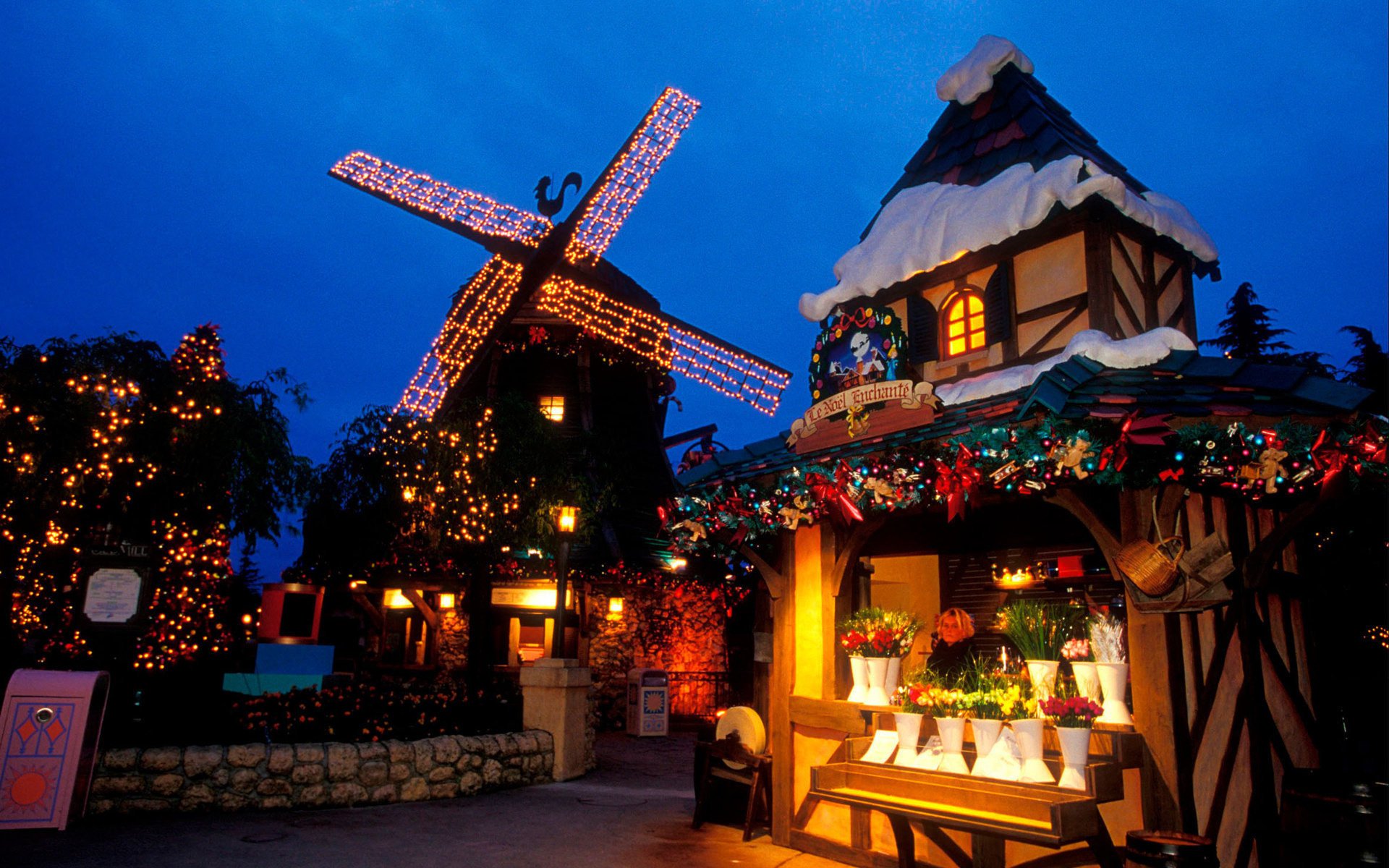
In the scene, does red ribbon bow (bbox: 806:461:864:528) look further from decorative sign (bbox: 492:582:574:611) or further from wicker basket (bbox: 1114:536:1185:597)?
decorative sign (bbox: 492:582:574:611)

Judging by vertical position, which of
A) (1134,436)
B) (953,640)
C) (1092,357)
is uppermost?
(1092,357)

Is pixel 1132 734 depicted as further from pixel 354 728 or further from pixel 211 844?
pixel 354 728

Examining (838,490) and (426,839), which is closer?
(838,490)

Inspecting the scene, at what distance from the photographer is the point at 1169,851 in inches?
178

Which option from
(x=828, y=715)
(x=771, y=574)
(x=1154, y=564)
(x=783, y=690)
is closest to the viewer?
(x=1154, y=564)

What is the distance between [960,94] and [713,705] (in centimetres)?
1417

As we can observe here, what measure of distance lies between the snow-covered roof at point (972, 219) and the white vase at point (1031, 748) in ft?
16.3

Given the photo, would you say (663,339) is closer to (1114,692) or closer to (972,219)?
(972,219)

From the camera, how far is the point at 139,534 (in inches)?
406

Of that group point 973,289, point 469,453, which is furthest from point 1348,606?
point 469,453

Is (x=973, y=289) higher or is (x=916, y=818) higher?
(x=973, y=289)

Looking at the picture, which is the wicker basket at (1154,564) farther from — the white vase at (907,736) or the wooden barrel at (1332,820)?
the white vase at (907,736)

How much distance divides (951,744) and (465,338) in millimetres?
16655

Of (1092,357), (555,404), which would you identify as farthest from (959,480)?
(555,404)
